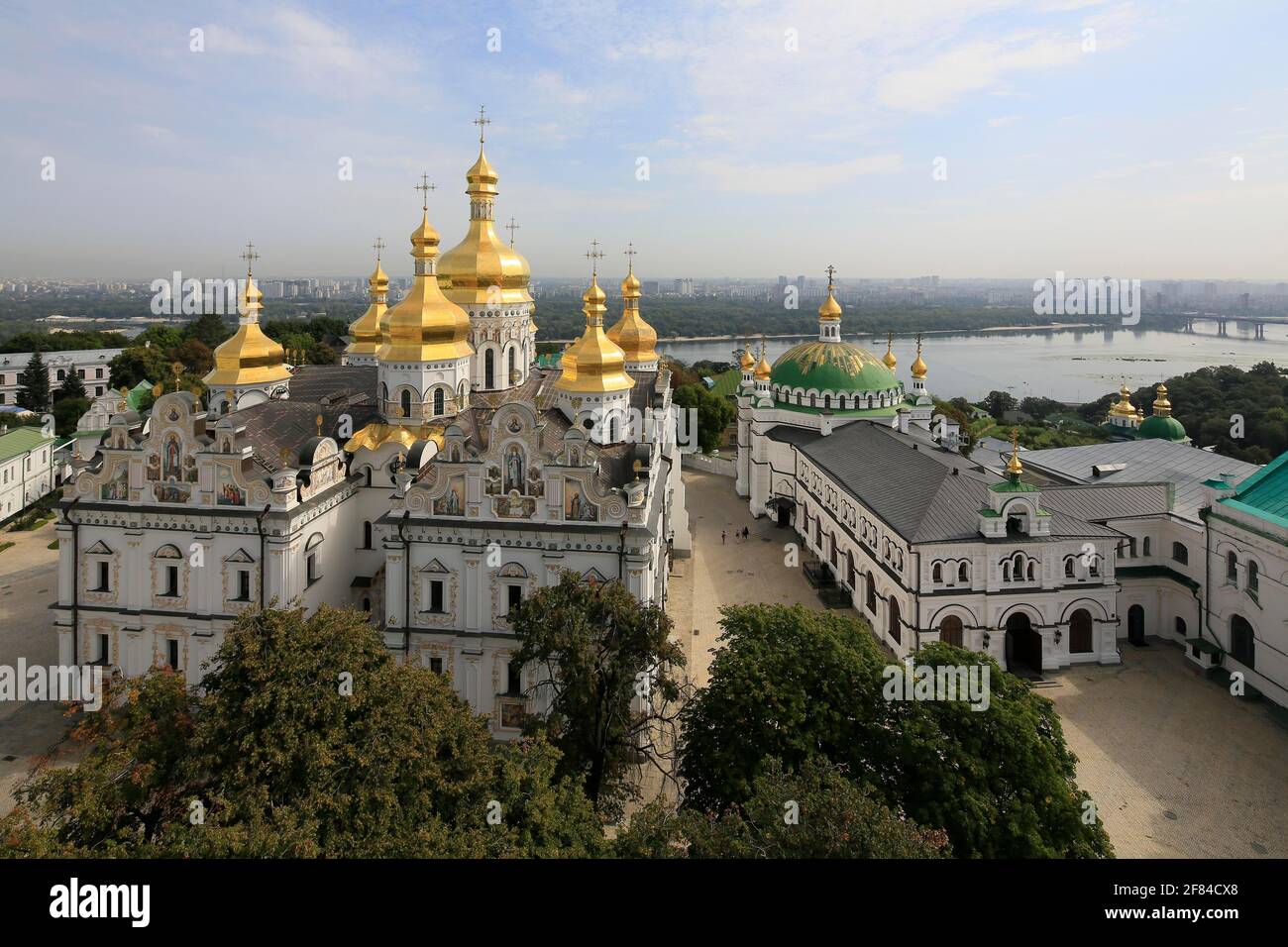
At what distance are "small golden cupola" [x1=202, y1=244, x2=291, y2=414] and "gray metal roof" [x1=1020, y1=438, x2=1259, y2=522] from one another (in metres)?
25.0

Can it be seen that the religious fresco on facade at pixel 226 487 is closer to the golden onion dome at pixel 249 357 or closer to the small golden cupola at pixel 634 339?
the golden onion dome at pixel 249 357

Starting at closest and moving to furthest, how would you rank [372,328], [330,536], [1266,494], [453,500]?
1. [453,500]
2. [330,536]
3. [1266,494]
4. [372,328]

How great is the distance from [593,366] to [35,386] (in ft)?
144

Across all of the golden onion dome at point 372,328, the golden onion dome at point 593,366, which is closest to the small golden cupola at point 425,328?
the golden onion dome at point 593,366

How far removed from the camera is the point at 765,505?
3544 centimetres

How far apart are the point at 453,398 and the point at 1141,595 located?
19287 mm

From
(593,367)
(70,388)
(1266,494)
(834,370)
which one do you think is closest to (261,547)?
(593,367)

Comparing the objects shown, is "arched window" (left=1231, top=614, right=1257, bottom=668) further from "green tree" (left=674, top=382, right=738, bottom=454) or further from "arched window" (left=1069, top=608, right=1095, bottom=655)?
"green tree" (left=674, top=382, right=738, bottom=454)

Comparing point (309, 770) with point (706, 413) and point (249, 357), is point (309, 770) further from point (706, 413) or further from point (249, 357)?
point (706, 413)

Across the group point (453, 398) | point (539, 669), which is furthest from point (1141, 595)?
point (453, 398)

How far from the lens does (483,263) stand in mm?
25453

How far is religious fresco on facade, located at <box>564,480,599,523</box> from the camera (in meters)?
16.9

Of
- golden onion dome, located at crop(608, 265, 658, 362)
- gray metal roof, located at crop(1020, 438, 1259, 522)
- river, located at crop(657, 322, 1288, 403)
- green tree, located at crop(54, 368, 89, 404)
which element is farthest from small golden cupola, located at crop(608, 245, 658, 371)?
river, located at crop(657, 322, 1288, 403)

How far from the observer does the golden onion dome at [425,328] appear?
68.7 ft
